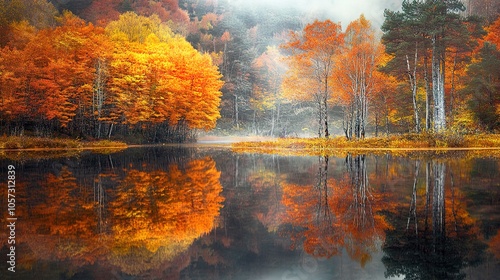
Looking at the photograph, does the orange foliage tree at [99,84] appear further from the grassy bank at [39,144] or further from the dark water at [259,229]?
the dark water at [259,229]

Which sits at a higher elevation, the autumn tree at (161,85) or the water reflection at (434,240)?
the autumn tree at (161,85)

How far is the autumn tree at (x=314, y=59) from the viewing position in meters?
31.6

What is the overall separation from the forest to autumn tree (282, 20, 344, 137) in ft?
0.28

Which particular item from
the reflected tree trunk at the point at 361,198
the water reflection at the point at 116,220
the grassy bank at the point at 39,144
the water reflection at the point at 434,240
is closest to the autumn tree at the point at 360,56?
the reflected tree trunk at the point at 361,198

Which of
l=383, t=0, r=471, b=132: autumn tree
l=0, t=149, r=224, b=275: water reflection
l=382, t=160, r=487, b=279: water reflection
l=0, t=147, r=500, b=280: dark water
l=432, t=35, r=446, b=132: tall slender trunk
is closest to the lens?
l=382, t=160, r=487, b=279: water reflection

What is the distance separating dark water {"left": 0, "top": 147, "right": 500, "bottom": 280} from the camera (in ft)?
16.8

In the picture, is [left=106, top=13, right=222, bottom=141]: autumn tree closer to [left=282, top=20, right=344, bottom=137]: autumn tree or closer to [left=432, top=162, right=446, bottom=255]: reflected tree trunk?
[left=282, top=20, right=344, bottom=137]: autumn tree

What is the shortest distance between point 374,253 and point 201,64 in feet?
134

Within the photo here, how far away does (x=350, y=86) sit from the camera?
3594cm

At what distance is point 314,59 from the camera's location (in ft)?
107

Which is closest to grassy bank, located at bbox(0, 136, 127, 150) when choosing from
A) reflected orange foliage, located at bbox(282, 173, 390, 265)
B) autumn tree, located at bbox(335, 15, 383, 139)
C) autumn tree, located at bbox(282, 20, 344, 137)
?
autumn tree, located at bbox(282, 20, 344, 137)

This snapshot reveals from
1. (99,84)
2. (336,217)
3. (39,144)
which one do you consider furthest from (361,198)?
(99,84)

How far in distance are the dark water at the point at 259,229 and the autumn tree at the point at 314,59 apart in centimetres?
2044

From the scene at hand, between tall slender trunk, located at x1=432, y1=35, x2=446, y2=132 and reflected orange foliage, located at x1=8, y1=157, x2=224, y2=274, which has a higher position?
tall slender trunk, located at x1=432, y1=35, x2=446, y2=132
